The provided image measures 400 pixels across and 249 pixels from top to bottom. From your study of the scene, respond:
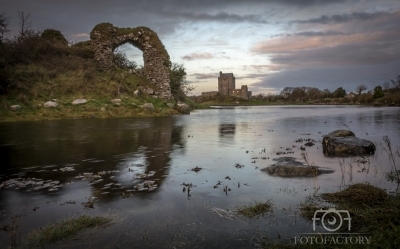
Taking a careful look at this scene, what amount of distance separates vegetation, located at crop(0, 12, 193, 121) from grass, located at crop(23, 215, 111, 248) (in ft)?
76.6

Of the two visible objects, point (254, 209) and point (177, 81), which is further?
point (177, 81)

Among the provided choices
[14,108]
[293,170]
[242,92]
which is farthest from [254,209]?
[242,92]

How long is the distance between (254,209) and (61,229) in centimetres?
327

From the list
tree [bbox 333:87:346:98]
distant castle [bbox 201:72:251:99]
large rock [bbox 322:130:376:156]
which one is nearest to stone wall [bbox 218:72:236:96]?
distant castle [bbox 201:72:251:99]

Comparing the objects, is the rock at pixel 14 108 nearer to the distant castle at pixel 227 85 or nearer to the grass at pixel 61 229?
the grass at pixel 61 229

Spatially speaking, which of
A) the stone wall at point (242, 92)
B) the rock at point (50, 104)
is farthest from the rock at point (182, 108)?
the stone wall at point (242, 92)

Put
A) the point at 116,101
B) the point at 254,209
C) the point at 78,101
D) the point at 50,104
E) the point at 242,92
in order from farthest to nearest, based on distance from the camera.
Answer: the point at 242,92 < the point at 116,101 < the point at 78,101 < the point at 50,104 < the point at 254,209

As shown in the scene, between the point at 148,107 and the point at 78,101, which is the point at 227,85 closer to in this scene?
the point at 148,107

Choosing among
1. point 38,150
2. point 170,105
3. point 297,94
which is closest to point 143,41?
point 170,105

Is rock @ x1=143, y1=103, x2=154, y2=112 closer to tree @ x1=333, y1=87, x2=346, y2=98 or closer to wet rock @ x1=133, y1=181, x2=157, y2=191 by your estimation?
Answer: wet rock @ x1=133, y1=181, x2=157, y2=191

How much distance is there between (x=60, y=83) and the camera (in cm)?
3080

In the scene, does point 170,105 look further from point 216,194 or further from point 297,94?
point 297,94

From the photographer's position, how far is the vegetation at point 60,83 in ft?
88.6

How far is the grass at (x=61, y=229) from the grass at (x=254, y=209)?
2.37m
